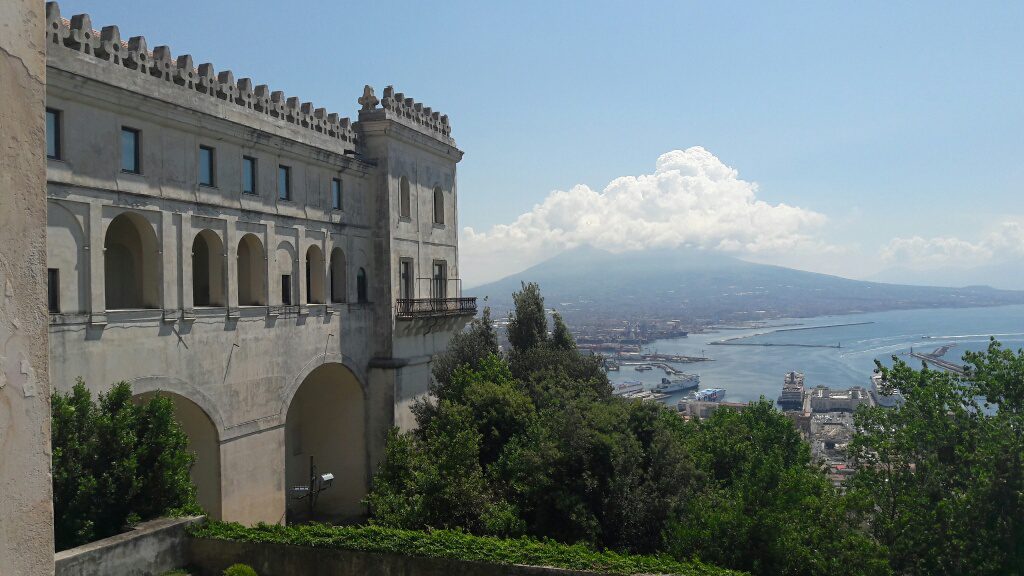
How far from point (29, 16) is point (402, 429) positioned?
2406cm

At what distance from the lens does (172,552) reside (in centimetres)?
1495

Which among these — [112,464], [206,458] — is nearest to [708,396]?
[206,458]

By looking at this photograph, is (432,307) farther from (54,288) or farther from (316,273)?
(54,288)

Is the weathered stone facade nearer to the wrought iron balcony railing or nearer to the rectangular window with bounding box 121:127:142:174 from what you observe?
the rectangular window with bounding box 121:127:142:174

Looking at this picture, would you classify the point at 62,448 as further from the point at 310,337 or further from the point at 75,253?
the point at 310,337

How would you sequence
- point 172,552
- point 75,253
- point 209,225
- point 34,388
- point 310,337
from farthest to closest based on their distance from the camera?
1. point 310,337
2. point 209,225
3. point 75,253
4. point 172,552
5. point 34,388

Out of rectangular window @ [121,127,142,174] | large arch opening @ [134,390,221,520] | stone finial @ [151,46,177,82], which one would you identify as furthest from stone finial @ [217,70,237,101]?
large arch opening @ [134,390,221,520]

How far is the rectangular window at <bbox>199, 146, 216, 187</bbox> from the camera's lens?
64.7 ft

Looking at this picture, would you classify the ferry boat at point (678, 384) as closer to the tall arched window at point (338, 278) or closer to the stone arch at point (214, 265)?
the tall arched window at point (338, 278)

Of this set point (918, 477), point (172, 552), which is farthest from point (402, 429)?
point (918, 477)

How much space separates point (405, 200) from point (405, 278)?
9.43 feet

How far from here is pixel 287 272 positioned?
23016 millimetres

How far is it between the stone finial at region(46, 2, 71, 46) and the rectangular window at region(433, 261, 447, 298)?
642 inches

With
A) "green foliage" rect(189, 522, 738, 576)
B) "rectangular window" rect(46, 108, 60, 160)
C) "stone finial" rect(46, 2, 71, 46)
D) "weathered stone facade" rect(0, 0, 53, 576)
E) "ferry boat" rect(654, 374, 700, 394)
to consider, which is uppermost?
"stone finial" rect(46, 2, 71, 46)
